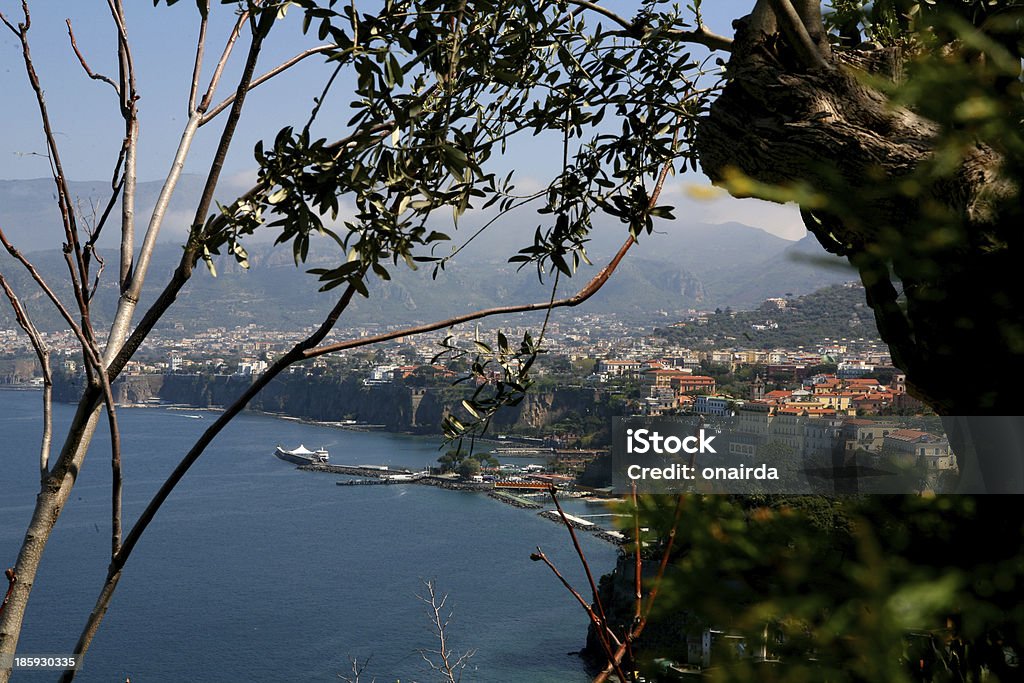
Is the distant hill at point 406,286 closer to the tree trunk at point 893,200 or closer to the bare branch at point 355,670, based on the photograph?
the bare branch at point 355,670

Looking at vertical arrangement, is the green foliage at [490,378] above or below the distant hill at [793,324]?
below

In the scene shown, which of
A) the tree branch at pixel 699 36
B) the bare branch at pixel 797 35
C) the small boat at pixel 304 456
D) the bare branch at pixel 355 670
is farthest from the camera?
the small boat at pixel 304 456

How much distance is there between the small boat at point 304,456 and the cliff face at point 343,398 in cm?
407

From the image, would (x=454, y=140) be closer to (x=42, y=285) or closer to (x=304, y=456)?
(x=42, y=285)

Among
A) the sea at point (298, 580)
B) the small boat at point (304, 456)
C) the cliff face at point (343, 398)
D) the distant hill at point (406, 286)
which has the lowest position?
the sea at point (298, 580)

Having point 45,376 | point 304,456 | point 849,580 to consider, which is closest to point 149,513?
point 45,376

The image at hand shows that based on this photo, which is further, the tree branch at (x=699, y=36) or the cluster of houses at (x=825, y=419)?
the cluster of houses at (x=825, y=419)

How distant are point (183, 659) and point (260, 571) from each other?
14.5ft

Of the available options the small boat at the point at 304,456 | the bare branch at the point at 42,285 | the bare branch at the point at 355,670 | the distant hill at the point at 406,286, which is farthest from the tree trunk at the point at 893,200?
the distant hill at the point at 406,286

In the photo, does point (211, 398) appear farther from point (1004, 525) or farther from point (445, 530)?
point (1004, 525)

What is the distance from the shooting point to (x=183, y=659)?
15.3 metres

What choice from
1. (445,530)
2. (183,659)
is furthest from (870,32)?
(445,530)

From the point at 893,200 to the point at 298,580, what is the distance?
19751mm

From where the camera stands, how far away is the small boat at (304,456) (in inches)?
1212
